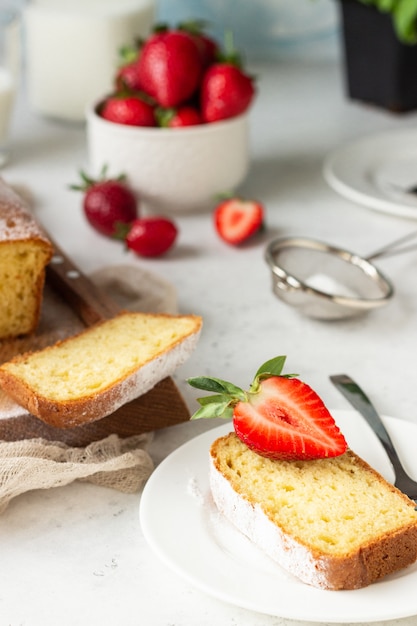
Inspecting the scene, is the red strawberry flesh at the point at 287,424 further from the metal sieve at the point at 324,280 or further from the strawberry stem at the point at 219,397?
the metal sieve at the point at 324,280

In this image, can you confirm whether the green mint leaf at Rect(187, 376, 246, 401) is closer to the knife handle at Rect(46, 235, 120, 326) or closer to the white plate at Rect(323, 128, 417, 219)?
the knife handle at Rect(46, 235, 120, 326)

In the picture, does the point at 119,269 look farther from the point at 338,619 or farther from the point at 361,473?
the point at 338,619

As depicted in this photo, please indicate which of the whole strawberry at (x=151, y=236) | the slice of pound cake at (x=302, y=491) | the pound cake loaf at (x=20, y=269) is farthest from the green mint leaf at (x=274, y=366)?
the whole strawberry at (x=151, y=236)

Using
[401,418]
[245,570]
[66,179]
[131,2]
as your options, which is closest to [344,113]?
[131,2]

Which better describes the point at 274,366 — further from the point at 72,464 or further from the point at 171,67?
the point at 171,67

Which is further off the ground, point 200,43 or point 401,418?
point 200,43

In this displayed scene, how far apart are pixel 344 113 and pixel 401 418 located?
159cm

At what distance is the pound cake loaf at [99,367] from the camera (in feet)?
4.26

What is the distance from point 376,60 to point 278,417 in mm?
1821

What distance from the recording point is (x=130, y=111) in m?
2.10

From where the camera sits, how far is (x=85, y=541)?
1.21 meters

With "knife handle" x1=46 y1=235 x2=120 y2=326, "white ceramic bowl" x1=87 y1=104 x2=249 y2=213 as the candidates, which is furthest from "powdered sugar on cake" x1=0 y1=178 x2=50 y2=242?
"white ceramic bowl" x1=87 y1=104 x2=249 y2=213

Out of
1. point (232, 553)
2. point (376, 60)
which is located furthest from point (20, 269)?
point (376, 60)

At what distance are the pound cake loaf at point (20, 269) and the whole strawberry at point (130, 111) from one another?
0.52 meters
